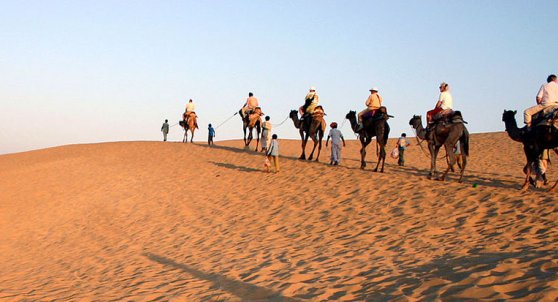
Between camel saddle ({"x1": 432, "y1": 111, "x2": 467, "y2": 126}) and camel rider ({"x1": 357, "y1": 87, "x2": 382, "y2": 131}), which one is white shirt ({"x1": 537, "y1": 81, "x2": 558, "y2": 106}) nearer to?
camel saddle ({"x1": 432, "y1": 111, "x2": 467, "y2": 126})

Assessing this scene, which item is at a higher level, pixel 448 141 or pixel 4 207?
pixel 448 141

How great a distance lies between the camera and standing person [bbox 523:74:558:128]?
11047mm

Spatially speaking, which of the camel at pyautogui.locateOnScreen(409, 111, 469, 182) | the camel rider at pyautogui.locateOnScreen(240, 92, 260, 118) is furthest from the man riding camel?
the camel at pyautogui.locateOnScreen(409, 111, 469, 182)

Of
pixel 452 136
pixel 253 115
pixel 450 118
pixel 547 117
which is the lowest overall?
pixel 452 136

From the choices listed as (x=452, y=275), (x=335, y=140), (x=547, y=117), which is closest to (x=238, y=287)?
(x=452, y=275)

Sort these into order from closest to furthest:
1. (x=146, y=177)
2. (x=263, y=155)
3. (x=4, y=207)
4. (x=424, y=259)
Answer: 1. (x=424, y=259)
2. (x=4, y=207)
3. (x=146, y=177)
4. (x=263, y=155)

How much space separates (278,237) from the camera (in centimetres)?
1014

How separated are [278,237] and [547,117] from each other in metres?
6.86

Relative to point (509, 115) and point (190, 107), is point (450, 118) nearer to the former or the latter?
point (509, 115)

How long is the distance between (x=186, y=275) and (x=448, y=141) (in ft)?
29.1

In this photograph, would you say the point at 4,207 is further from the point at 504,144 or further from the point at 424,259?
the point at 504,144

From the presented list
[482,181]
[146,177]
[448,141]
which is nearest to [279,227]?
[448,141]

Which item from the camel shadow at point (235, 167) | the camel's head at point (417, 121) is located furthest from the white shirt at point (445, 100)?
the camel shadow at point (235, 167)

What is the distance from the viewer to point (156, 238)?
37.9 feet
